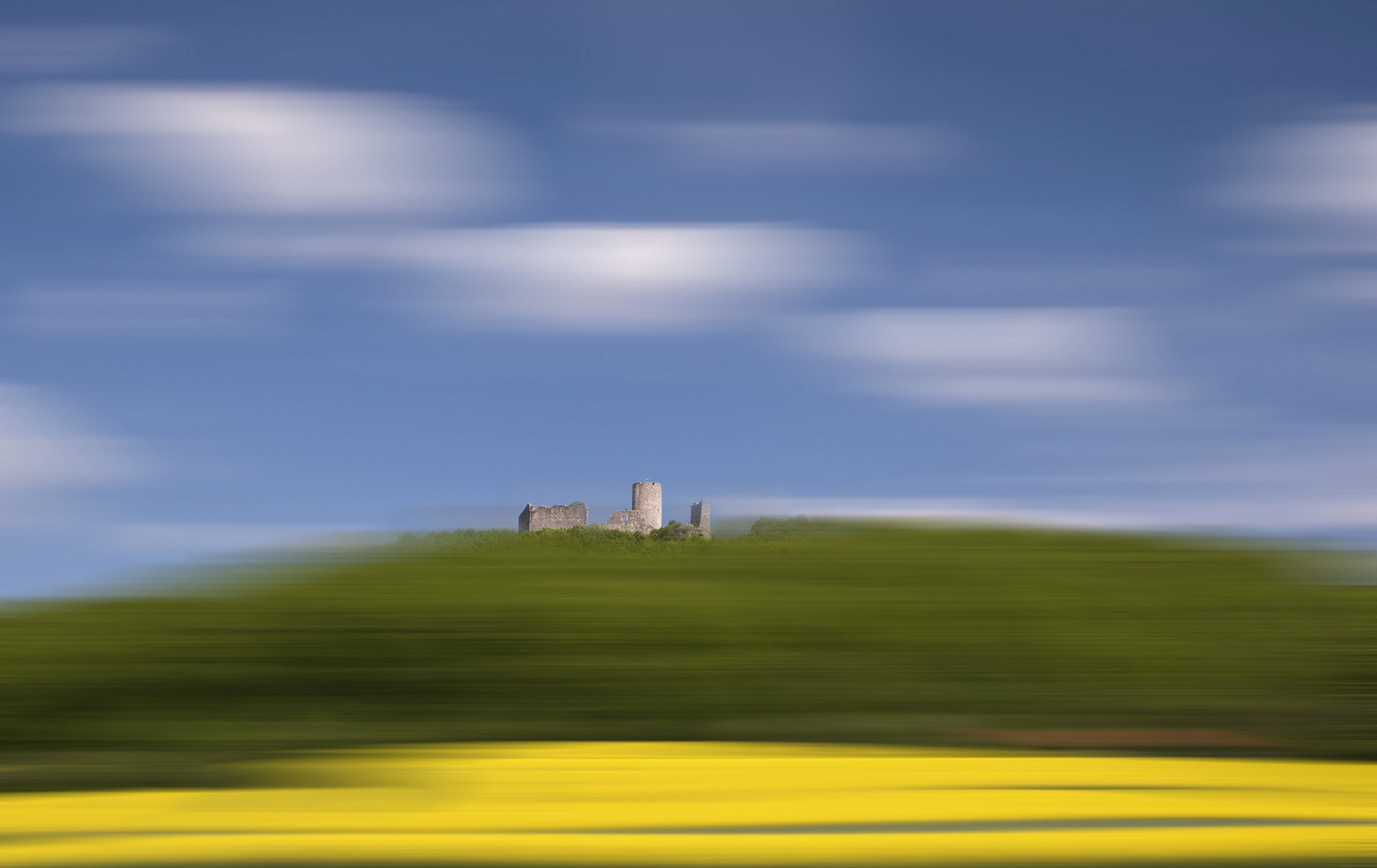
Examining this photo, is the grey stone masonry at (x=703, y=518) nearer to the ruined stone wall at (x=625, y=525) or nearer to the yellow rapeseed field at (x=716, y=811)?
the ruined stone wall at (x=625, y=525)

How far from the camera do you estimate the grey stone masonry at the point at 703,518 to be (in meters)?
5.69

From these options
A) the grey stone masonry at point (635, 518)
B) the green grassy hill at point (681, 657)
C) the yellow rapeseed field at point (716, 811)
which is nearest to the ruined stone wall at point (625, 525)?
the grey stone masonry at point (635, 518)

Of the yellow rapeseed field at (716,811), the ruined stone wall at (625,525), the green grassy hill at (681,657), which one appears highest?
the ruined stone wall at (625,525)

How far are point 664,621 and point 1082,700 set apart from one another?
1698 mm

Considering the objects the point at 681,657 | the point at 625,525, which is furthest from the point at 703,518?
the point at 681,657

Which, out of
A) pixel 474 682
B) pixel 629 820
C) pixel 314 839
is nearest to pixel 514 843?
pixel 629 820

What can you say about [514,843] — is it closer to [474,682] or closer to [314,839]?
[314,839]

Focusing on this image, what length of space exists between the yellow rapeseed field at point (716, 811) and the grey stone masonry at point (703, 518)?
227 cm

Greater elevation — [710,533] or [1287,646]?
[710,533]

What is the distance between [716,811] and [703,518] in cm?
316

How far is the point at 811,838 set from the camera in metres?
2.66

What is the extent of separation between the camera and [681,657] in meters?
3.96

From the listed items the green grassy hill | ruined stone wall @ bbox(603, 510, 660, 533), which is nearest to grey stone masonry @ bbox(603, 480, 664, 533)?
ruined stone wall @ bbox(603, 510, 660, 533)

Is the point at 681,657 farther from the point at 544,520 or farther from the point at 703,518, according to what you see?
the point at 544,520
